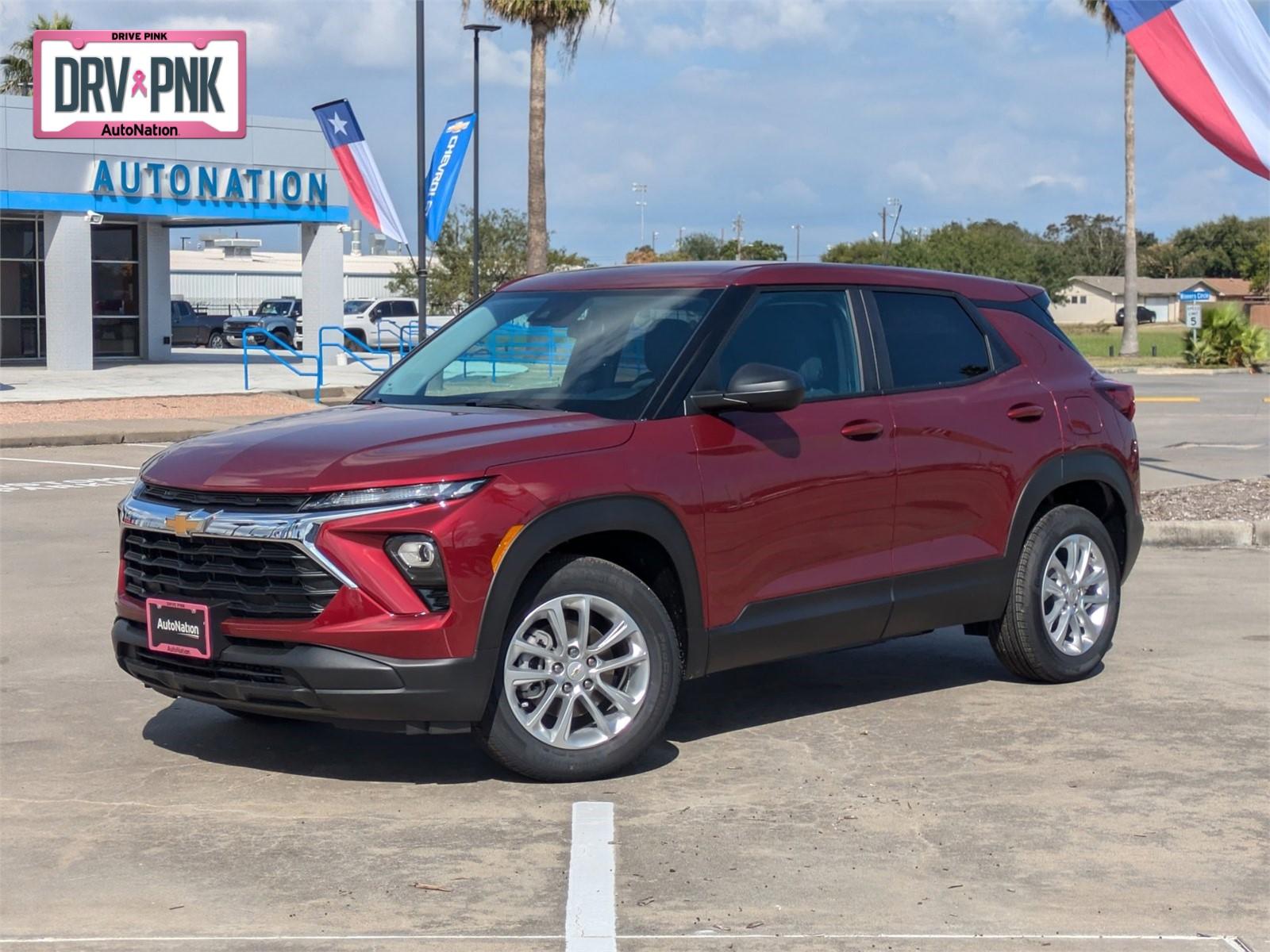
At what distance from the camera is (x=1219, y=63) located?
12.4 metres

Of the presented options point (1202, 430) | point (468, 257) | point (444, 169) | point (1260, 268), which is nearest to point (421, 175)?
point (444, 169)

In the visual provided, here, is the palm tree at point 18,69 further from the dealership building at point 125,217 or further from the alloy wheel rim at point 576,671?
the alloy wheel rim at point 576,671

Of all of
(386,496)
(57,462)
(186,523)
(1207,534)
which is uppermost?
(386,496)

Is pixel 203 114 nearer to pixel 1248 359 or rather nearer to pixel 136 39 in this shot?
pixel 136 39

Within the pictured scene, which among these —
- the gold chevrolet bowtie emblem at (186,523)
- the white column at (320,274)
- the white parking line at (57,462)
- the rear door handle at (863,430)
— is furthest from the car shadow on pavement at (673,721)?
the white column at (320,274)

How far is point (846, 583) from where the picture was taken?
6844 millimetres

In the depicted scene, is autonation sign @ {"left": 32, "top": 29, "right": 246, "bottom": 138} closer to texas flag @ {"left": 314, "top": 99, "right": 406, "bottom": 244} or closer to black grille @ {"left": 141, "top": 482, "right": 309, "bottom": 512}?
texas flag @ {"left": 314, "top": 99, "right": 406, "bottom": 244}

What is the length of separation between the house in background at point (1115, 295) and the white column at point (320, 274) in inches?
4008

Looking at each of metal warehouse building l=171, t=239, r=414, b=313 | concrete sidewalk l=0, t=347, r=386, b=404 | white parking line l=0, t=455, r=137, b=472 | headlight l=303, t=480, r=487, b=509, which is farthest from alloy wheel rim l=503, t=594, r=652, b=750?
metal warehouse building l=171, t=239, r=414, b=313

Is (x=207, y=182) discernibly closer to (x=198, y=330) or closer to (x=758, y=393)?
(x=198, y=330)

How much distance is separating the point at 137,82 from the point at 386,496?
3228 cm

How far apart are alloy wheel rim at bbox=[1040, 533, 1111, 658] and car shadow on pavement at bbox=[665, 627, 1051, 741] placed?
0.38 meters

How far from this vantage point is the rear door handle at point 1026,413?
24.8 ft

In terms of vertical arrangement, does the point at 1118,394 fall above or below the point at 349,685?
above
